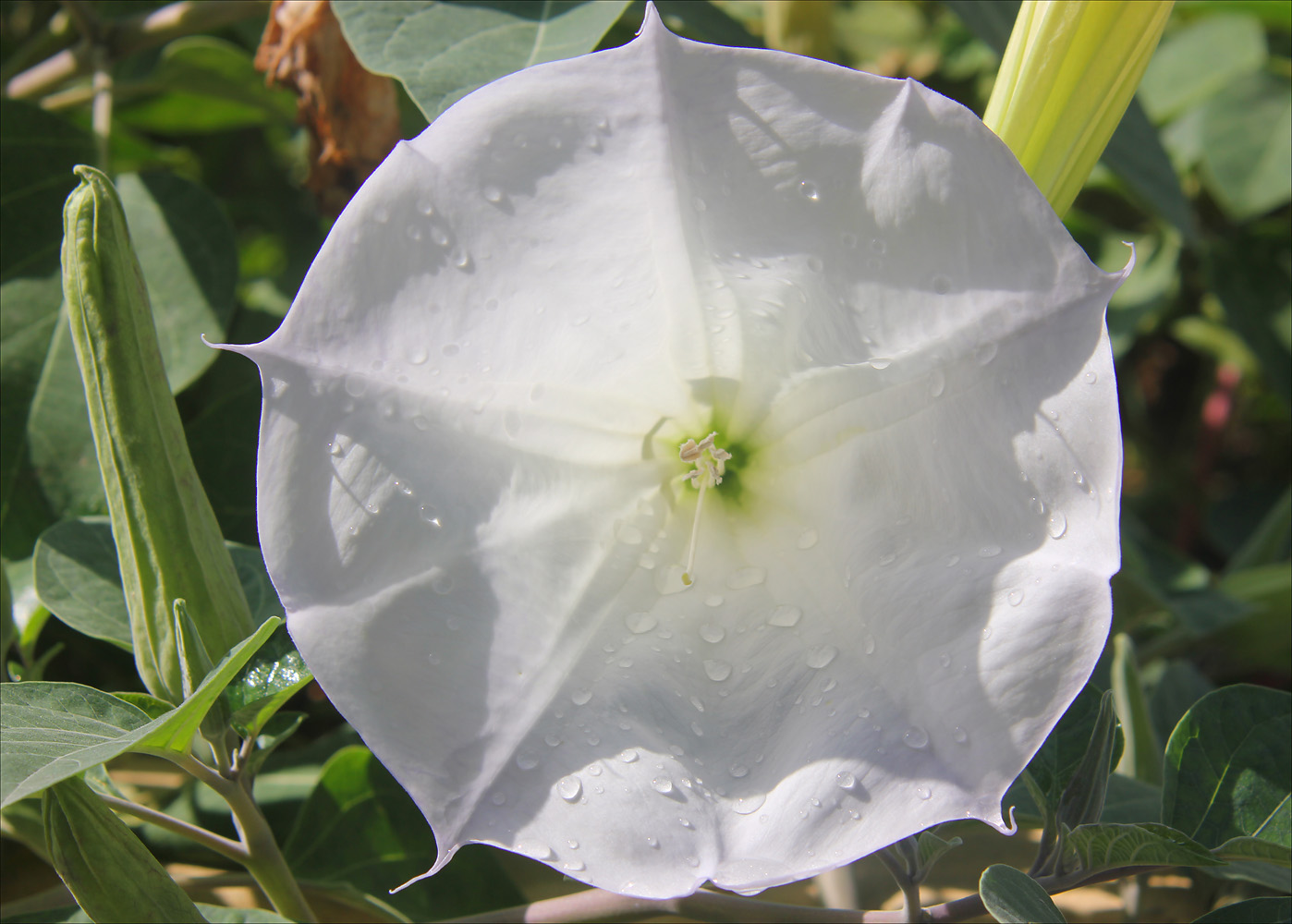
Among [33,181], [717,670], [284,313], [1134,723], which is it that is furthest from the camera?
[284,313]

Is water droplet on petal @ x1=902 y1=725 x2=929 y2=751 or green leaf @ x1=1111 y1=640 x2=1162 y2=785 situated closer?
water droplet on petal @ x1=902 y1=725 x2=929 y2=751

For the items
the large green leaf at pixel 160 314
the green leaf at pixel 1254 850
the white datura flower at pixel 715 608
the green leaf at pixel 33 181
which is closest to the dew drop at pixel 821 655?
the white datura flower at pixel 715 608

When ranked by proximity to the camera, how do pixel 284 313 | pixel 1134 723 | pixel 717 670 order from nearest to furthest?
1. pixel 717 670
2. pixel 1134 723
3. pixel 284 313

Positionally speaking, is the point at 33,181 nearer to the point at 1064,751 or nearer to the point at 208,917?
the point at 208,917

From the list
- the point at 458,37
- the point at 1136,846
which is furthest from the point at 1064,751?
the point at 458,37

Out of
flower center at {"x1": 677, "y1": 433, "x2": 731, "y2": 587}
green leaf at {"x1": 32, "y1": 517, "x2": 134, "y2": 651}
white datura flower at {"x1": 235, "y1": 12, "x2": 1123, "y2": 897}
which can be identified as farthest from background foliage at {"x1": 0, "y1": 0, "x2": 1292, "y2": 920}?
flower center at {"x1": 677, "y1": 433, "x2": 731, "y2": 587}

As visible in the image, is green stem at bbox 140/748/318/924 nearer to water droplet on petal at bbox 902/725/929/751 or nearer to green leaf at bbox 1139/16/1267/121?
water droplet on petal at bbox 902/725/929/751

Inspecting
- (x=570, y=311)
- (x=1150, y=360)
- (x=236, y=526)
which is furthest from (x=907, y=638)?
(x=1150, y=360)
